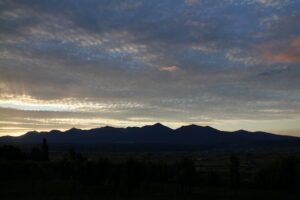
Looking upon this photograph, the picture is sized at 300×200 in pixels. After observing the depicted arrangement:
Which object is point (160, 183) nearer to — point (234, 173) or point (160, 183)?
point (160, 183)

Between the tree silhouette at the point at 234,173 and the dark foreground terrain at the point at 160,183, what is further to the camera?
the tree silhouette at the point at 234,173

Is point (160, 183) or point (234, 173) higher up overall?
point (234, 173)

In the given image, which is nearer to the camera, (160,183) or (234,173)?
(234,173)

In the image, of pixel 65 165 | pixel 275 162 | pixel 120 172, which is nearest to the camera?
pixel 275 162

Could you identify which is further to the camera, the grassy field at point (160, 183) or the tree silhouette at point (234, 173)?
the tree silhouette at point (234, 173)

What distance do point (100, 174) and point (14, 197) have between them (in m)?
19.8

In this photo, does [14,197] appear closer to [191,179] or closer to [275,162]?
[191,179]

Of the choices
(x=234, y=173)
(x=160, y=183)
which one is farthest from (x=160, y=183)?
(x=234, y=173)

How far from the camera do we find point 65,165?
78188mm

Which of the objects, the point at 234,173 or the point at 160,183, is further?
the point at 160,183

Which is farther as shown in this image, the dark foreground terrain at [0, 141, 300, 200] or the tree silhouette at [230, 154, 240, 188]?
the tree silhouette at [230, 154, 240, 188]

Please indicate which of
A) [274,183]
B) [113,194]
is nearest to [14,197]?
[113,194]

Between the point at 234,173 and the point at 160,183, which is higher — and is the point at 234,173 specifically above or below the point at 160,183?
above

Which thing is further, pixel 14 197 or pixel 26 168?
pixel 26 168
